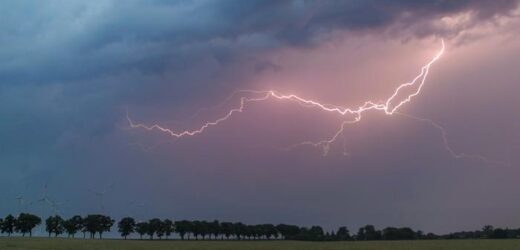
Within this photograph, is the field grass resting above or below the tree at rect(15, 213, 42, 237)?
below

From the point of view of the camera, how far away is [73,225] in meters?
157

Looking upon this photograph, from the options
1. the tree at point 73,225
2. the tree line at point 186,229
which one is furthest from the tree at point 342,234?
the tree at point 73,225

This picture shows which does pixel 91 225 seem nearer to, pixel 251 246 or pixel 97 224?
pixel 97 224

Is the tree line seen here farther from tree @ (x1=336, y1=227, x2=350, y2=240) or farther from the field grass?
the field grass

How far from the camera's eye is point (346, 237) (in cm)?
15512

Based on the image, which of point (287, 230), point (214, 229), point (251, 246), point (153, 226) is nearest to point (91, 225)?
point (153, 226)

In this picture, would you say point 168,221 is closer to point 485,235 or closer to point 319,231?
point 319,231

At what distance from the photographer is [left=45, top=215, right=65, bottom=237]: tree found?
15825 centimetres

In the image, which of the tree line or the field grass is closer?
the field grass

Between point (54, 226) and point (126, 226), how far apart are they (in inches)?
778

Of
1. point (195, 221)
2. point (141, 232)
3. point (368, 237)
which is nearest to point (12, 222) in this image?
point (141, 232)

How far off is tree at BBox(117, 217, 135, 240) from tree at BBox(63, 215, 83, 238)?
10719mm

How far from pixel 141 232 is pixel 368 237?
63.4 m

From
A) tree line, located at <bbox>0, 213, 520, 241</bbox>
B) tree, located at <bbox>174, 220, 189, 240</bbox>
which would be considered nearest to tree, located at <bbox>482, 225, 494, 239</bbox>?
tree line, located at <bbox>0, 213, 520, 241</bbox>
